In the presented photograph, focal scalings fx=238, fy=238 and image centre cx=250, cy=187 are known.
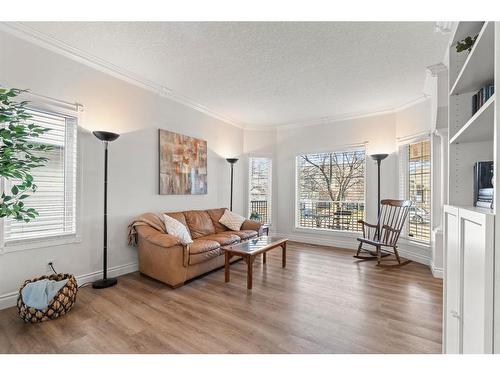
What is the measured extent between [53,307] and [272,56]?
341 cm

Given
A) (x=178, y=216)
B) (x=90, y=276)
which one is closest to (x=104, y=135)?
(x=178, y=216)

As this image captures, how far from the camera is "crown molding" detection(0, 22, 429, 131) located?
245 centimetres

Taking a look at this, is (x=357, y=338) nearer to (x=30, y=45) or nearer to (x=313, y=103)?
(x=313, y=103)

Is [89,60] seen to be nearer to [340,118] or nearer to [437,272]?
[340,118]

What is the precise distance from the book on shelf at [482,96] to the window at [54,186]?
360 cm

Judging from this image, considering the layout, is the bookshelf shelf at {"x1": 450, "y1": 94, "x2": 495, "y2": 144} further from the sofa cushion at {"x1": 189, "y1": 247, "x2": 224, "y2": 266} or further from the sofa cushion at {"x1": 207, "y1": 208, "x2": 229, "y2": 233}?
the sofa cushion at {"x1": 207, "y1": 208, "x2": 229, "y2": 233}

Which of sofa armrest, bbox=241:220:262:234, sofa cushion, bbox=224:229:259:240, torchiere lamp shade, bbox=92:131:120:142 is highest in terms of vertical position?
torchiere lamp shade, bbox=92:131:120:142

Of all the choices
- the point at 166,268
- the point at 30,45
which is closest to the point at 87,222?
the point at 166,268

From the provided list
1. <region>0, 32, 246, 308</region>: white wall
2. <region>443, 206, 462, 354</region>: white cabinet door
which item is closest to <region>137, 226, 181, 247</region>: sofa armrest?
<region>0, 32, 246, 308</region>: white wall

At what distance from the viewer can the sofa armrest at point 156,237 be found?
2.86 metres

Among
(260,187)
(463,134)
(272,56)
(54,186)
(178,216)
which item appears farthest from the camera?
(260,187)

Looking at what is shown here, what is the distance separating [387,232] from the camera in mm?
4051

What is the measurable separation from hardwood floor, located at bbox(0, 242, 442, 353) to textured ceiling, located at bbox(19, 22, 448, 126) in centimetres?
279

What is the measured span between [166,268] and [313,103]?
3.70 metres
